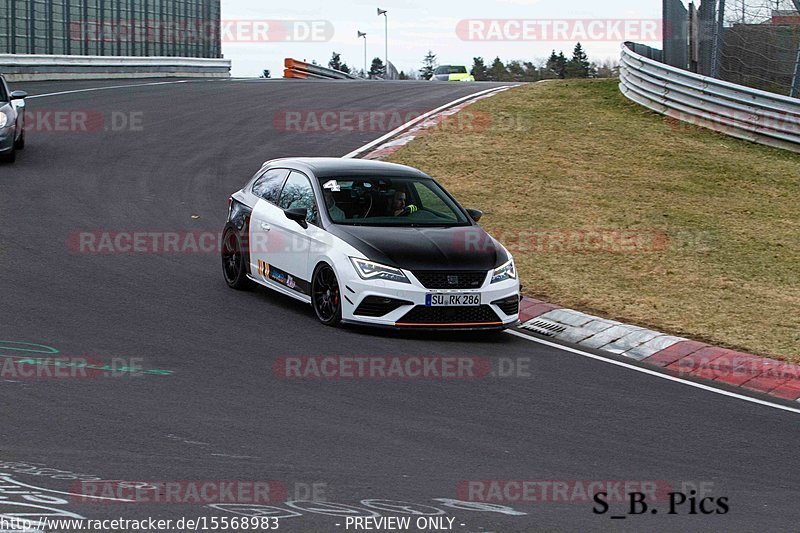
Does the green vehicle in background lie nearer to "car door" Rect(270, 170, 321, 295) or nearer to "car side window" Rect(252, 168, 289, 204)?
"car side window" Rect(252, 168, 289, 204)

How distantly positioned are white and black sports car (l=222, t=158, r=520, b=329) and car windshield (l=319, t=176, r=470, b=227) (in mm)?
13

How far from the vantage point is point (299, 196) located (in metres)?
11.9

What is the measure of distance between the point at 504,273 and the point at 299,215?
2.11m

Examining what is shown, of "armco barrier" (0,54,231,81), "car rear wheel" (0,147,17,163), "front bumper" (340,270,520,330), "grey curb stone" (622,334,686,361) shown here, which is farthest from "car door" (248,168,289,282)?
"armco barrier" (0,54,231,81)

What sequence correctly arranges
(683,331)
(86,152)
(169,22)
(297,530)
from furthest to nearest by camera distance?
(169,22)
(86,152)
(683,331)
(297,530)

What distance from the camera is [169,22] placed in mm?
71688

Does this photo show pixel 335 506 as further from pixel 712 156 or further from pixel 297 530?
pixel 712 156

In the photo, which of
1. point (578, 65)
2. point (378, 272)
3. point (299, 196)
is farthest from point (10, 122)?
point (578, 65)

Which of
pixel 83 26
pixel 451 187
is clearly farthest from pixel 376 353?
pixel 83 26

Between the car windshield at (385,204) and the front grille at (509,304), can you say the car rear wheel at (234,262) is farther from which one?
the front grille at (509,304)

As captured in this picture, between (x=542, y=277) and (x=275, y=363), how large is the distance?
5.00 meters

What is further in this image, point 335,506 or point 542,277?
point 542,277

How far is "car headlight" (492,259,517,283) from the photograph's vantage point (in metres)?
10.8

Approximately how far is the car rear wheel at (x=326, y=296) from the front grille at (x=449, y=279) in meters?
0.82
